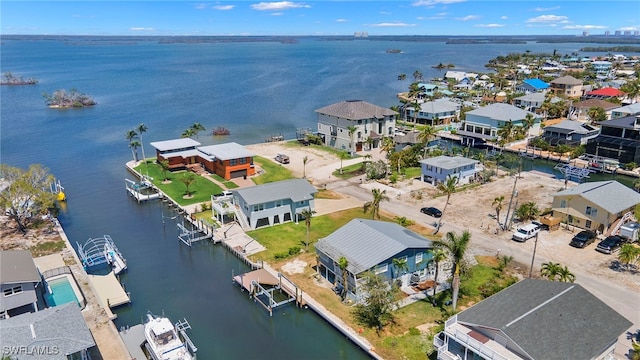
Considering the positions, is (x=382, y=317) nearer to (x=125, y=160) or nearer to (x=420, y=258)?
(x=420, y=258)

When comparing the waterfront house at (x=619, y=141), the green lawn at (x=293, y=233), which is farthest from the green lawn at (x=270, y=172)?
the waterfront house at (x=619, y=141)

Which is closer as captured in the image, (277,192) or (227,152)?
(277,192)

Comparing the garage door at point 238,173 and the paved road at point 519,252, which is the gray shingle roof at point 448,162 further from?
the garage door at point 238,173

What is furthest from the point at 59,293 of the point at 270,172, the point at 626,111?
the point at 626,111

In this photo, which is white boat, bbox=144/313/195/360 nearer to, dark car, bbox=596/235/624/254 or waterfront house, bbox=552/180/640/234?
dark car, bbox=596/235/624/254

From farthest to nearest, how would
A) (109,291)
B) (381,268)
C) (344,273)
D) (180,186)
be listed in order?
(180,186), (109,291), (381,268), (344,273)

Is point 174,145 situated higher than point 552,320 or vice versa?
point 174,145

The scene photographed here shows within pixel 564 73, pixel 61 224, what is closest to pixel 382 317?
pixel 61 224

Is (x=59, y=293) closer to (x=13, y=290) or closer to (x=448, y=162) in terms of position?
(x=13, y=290)
